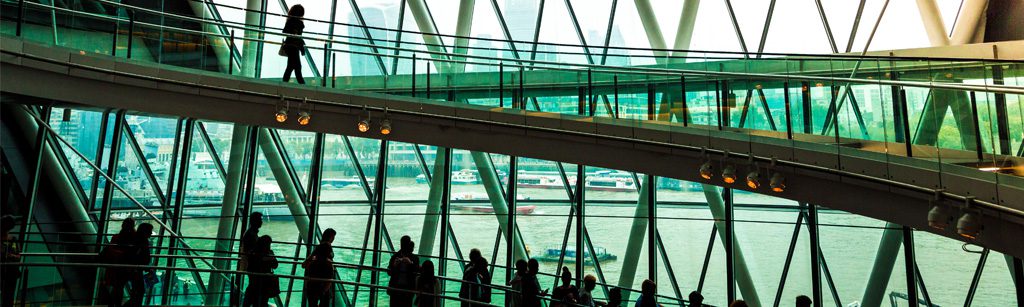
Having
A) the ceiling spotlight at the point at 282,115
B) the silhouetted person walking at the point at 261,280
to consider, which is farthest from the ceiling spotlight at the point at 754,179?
the ceiling spotlight at the point at 282,115

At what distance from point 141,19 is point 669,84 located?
9.78 meters

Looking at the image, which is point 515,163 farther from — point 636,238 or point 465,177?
point 636,238

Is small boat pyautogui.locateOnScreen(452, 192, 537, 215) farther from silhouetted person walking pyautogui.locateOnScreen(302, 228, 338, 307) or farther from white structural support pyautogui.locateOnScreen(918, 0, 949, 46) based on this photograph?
white structural support pyautogui.locateOnScreen(918, 0, 949, 46)

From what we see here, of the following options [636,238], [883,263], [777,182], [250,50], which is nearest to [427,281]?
[777,182]

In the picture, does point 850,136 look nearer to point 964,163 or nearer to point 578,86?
point 964,163

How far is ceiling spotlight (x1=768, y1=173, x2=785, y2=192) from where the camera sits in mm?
10836

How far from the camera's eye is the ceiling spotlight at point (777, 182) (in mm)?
10836

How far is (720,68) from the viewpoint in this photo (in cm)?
1580

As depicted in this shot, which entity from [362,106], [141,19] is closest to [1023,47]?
[362,106]

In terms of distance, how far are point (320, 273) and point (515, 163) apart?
903cm

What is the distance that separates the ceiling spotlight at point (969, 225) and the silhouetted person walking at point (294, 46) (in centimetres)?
1041

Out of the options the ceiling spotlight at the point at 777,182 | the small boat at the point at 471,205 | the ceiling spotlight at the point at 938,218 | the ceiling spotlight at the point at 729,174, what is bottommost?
the ceiling spotlight at the point at 938,218

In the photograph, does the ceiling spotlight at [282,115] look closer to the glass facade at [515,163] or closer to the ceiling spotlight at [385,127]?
the glass facade at [515,163]

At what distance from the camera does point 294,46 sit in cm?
1408
